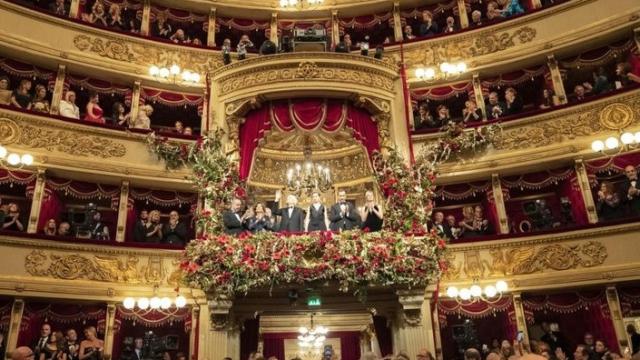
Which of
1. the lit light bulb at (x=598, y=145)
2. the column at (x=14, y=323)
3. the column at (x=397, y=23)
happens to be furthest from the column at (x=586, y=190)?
the column at (x=14, y=323)

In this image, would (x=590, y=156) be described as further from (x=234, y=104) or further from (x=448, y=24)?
(x=234, y=104)

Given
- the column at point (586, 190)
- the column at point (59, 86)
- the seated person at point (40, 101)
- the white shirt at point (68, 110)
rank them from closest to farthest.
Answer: the column at point (586, 190), the seated person at point (40, 101), the white shirt at point (68, 110), the column at point (59, 86)

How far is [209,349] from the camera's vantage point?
10.8 m

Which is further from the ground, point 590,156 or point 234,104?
point 234,104

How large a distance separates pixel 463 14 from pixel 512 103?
353 centimetres

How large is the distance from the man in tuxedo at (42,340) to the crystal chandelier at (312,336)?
609cm

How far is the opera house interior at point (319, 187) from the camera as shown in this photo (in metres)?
10.8

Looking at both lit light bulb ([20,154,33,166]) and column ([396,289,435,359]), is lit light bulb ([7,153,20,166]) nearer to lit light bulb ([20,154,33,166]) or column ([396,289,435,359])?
lit light bulb ([20,154,33,166])

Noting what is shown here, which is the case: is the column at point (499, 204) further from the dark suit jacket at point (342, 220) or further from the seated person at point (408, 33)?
the seated person at point (408, 33)

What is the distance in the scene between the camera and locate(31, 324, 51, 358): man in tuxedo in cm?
1034

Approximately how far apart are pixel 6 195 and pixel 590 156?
1431cm

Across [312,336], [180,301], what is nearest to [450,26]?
[312,336]

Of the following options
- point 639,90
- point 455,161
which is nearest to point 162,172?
point 455,161

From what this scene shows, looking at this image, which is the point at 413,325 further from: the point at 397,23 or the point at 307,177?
the point at 397,23
